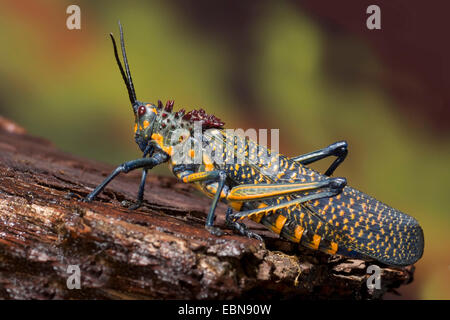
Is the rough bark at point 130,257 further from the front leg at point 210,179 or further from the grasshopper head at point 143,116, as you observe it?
the grasshopper head at point 143,116

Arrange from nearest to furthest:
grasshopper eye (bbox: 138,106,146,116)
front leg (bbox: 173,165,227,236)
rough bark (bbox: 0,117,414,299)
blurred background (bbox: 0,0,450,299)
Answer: rough bark (bbox: 0,117,414,299)
front leg (bbox: 173,165,227,236)
grasshopper eye (bbox: 138,106,146,116)
blurred background (bbox: 0,0,450,299)

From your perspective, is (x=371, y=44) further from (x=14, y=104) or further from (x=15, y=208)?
(x=14, y=104)

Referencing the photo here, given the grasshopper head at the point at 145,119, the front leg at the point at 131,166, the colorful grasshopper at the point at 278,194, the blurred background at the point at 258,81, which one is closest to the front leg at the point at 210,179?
the colorful grasshopper at the point at 278,194

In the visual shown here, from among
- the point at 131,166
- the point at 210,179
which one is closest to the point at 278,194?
→ the point at 210,179

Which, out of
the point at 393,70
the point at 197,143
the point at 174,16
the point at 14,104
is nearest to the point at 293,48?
the point at 393,70

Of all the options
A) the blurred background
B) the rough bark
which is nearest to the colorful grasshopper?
the rough bark

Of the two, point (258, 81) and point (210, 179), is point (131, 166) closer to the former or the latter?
point (210, 179)

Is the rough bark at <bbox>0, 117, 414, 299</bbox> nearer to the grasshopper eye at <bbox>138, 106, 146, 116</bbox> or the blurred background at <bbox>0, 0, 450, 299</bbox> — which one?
the grasshopper eye at <bbox>138, 106, 146, 116</bbox>
